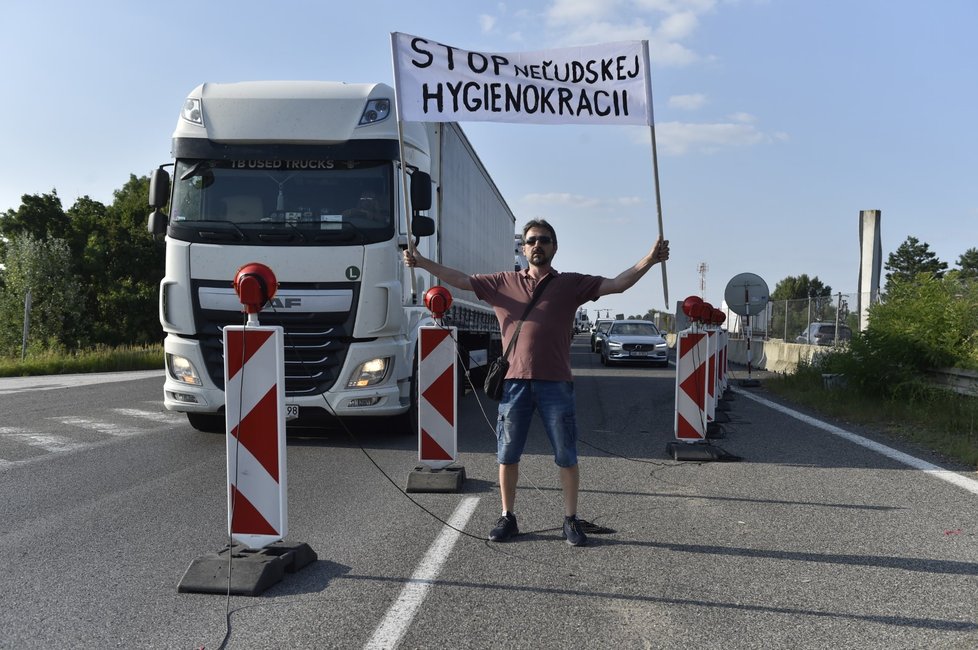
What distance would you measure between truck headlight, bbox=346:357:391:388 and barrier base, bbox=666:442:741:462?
294 cm

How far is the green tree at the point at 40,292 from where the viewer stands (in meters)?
45.8

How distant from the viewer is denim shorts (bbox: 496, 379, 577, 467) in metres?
5.44

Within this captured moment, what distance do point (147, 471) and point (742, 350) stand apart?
2597 centimetres

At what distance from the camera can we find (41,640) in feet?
12.7

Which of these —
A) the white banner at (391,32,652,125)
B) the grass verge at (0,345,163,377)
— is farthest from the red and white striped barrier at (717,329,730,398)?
the grass verge at (0,345,163,377)

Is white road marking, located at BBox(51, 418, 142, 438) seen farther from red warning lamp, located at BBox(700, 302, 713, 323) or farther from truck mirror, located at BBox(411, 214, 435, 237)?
red warning lamp, located at BBox(700, 302, 713, 323)

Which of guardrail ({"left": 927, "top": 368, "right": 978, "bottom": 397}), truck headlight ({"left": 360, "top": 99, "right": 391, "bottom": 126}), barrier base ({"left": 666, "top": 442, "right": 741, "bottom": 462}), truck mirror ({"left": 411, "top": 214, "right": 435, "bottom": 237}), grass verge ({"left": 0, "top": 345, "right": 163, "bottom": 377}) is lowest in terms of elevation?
grass verge ({"left": 0, "top": 345, "right": 163, "bottom": 377})

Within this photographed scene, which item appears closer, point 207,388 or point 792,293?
point 207,388

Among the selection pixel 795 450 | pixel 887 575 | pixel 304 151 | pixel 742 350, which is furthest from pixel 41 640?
pixel 742 350

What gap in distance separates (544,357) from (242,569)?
2066mm

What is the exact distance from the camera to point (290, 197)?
907 centimetres

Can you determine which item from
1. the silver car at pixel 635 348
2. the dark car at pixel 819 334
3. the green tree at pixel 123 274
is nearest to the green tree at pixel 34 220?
the green tree at pixel 123 274

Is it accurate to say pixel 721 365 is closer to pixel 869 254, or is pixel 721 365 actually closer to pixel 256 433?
pixel 869 254

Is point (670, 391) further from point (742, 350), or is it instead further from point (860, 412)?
point (742, 350)
